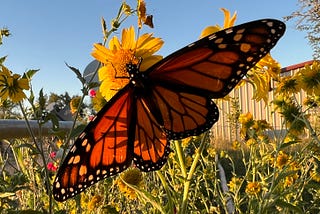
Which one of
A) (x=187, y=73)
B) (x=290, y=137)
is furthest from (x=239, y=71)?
(x=290, y=137)

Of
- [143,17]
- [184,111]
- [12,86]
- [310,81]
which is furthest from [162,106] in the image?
[310,81]

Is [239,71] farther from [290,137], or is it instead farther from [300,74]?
[290,137]

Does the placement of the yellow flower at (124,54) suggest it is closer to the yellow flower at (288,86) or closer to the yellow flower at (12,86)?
the yellow flower at (12,86)

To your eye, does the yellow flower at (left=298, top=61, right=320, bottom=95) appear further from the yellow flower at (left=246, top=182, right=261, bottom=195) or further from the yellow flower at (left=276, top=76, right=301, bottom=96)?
the yellow flower at (left=246, top=182, right=261, bottom=195)

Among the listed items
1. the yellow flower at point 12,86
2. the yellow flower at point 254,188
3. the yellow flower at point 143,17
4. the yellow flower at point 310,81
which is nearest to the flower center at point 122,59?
the yellow flower at point 143,17

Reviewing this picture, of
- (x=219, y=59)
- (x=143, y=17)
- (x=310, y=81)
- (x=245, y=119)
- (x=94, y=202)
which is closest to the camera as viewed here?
(x=219, y=59)

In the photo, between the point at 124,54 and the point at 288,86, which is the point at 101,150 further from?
the point at 288,86

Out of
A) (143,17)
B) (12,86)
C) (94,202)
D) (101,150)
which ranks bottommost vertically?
(94,202)
